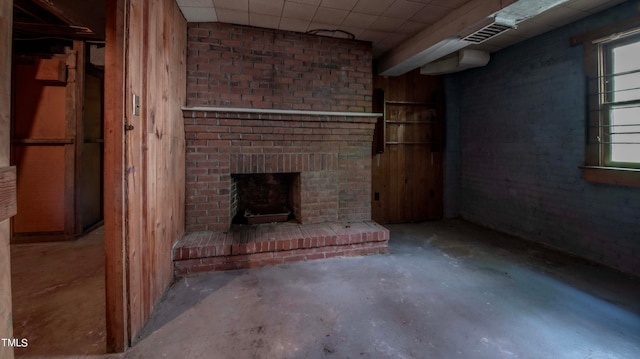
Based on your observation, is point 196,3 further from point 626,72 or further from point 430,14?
point 626,72

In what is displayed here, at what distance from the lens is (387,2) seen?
257cm

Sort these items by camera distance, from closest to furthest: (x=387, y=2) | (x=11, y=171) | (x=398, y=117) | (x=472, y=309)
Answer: (x=11, y=171) < (x=472, y=309) < (x=387, y=2) < (x=398, y=117)

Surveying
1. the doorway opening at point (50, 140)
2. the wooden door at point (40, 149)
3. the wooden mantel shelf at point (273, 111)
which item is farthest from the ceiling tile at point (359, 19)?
the wooden door at point (40, 149)

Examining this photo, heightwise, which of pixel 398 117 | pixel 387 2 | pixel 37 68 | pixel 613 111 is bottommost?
pixel 613 111

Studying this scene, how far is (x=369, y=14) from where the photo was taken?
→ 110 inches

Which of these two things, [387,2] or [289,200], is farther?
[289,200]

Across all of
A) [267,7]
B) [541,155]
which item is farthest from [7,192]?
[541,155]

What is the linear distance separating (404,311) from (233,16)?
9.99 feet

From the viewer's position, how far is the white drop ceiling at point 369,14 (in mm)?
2568

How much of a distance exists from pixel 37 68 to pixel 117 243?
3120mm

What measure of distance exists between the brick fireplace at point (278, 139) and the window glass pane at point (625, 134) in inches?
92.5

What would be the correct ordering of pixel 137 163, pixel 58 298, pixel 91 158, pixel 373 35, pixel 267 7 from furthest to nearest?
pixel 91 158 → pixel 373 35 → pixel 267 7 → pixel 58 298 → pixel 137 163

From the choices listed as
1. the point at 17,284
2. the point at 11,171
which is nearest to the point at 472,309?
the point at 11,171

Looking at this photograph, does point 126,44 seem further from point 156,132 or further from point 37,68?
point 37,68
